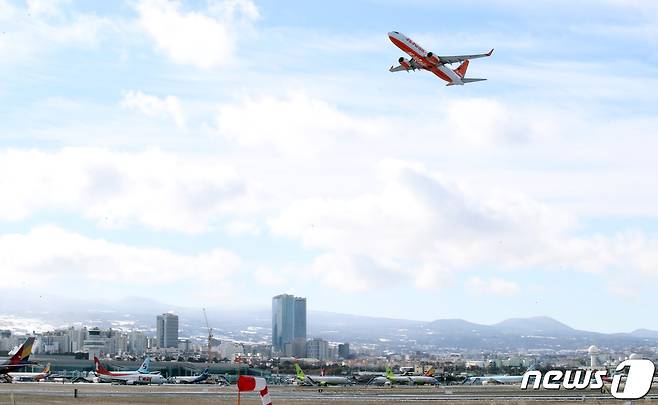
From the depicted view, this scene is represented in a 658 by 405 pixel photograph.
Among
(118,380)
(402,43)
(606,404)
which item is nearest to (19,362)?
(118,380)

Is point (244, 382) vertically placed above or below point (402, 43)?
below

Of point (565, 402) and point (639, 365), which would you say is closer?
point (639, 365)

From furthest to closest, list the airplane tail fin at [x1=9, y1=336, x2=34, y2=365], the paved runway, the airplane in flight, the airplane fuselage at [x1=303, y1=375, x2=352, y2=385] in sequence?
the airplane fuselage at [x1=303, y1=375, x2=352, y2=385] < the airplane in flight < the airplane tail fin at [x1=9, y1=336, x2=34, y2=365] < the paved runway

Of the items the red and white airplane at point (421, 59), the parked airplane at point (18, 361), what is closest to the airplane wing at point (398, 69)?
the red and white airplane at point (421, 59)

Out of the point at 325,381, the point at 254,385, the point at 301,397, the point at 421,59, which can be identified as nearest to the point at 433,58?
the point at 421,59

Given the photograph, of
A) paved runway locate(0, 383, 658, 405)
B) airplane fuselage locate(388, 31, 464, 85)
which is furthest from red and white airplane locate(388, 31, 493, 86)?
paved runway locate(0, 383, 658, 405)

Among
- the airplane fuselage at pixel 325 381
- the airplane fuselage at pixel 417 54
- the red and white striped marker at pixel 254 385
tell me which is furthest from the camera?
the airplane fuselage at pixel 325 381

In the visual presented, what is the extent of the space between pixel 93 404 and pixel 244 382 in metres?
62.3

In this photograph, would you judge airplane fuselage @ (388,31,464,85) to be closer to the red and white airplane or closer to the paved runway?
the red and white airplane

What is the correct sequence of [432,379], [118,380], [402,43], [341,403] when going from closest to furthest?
[341,403], [402,43], [118,380], [432,379]

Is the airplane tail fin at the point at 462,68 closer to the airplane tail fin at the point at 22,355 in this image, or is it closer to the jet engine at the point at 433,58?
the jet engine at the point at 433,58

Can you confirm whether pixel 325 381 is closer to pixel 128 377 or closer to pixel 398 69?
pixel 128 377

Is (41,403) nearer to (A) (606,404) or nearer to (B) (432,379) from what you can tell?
(A) (606,404)

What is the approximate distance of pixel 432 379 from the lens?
192 meters
